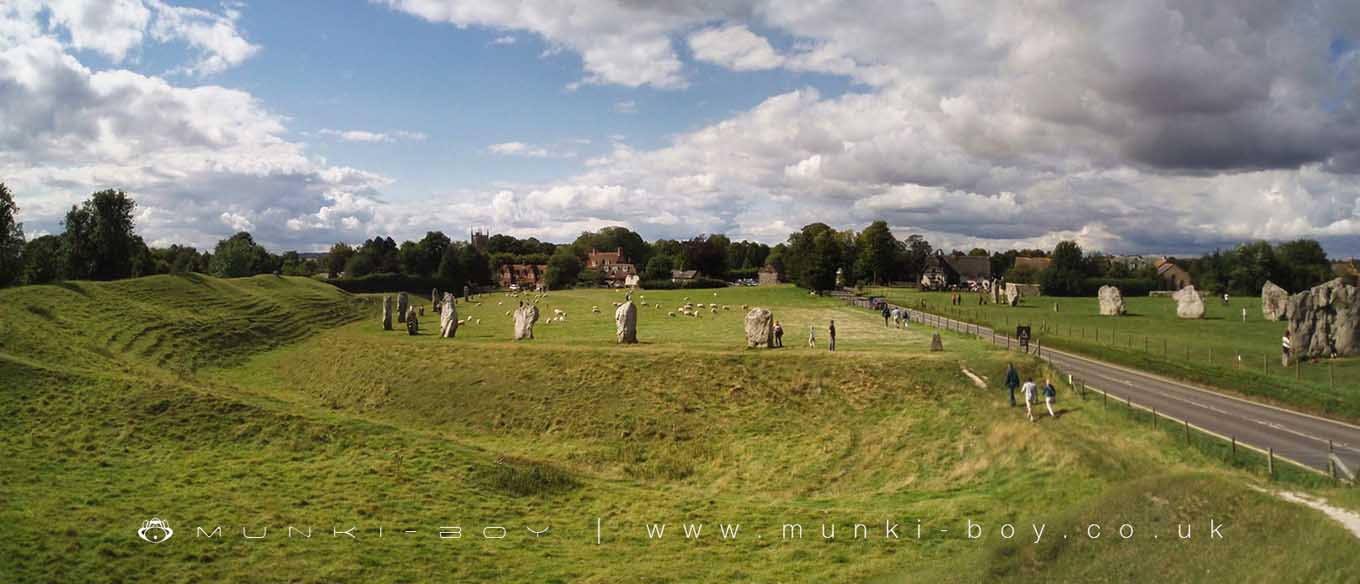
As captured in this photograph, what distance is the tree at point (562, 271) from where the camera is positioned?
130625 mm

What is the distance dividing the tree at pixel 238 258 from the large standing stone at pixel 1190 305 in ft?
421

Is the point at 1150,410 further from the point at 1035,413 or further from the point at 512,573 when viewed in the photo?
the point at 512,573

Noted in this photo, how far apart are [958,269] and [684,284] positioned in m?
58.1

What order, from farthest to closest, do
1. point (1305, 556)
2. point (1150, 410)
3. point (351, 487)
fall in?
1. point (1150, 410)
2. point (351, 487)
3. point (1305, 556)

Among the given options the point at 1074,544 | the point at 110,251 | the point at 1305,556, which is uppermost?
the point at 110,251

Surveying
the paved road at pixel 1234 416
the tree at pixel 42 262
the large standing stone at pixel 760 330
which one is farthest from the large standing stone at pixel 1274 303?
the tree at pixel 42 262

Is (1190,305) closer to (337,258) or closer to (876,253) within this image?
(876,253)

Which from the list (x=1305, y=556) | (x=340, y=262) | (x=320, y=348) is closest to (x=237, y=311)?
(x=320, y=348)

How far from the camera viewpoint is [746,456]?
28438 millimetres

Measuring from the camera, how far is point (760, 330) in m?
38.5

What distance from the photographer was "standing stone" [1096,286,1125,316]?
63453mm

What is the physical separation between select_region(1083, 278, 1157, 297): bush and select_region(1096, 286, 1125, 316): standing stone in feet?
110

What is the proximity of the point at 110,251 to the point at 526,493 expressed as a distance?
280 ft

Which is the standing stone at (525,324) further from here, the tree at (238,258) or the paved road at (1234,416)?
the tree at (238,258)
